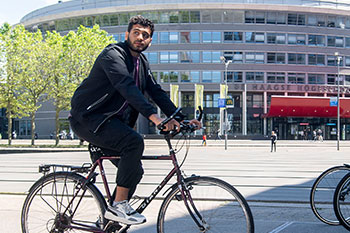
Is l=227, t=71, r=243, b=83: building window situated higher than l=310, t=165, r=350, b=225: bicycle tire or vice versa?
l=227, t=71, r=243, b=83: building window

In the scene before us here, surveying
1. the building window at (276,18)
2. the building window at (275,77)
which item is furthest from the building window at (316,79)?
the building window at (276,18)

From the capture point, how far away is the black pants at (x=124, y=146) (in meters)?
3.21

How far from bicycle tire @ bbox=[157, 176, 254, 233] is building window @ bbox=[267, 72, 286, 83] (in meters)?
54.9

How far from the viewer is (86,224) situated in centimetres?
358

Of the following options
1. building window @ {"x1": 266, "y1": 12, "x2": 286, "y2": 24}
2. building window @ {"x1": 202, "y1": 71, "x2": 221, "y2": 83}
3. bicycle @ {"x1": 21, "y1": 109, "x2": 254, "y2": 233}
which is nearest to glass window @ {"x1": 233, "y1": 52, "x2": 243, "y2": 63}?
building window @ {"x1": 202, "y1": 71, "x2": 221, "y2": 83}

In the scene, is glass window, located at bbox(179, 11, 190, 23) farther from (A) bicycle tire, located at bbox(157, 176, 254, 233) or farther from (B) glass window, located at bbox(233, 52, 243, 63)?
(A) bicycle tire, located at bbox(157, 176, 254, 233)

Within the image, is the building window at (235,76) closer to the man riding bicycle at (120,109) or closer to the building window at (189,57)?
the building window at (189,57)

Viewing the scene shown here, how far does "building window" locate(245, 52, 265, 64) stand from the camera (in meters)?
55.7

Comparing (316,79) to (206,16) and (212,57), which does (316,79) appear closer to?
(212,57)

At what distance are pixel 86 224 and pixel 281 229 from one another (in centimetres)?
243

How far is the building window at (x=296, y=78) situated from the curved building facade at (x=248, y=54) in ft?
0.49

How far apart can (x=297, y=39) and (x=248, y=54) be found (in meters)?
8.29

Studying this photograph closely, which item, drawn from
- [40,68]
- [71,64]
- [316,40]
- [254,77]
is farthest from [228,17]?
[40,68]

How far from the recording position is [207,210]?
3.25 meters
